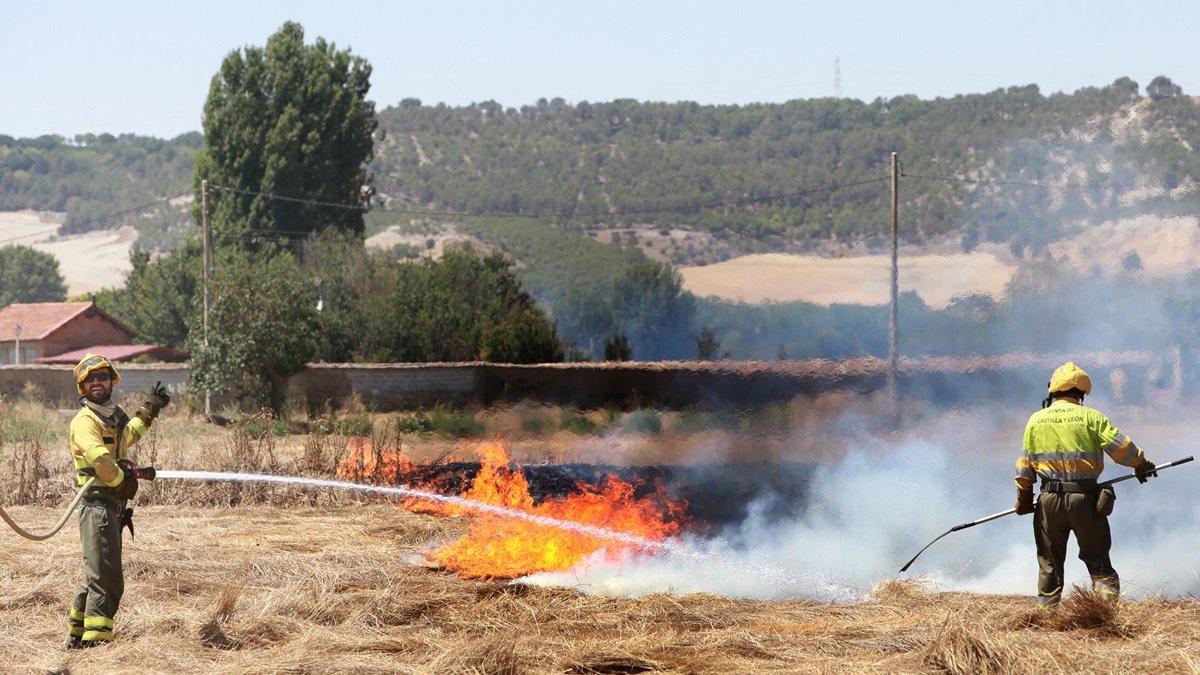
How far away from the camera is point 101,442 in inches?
437

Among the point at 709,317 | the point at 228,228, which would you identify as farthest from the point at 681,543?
the point at 228,228

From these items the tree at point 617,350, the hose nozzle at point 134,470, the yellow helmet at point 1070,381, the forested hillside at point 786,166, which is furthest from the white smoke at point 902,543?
the tree at point 617,350

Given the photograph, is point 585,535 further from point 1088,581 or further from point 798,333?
point 798,333

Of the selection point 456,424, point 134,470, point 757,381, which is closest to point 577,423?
point 456,424

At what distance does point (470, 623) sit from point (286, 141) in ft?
202

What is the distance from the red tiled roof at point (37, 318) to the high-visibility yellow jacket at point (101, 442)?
6285cm

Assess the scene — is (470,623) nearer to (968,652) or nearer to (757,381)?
(968,652)

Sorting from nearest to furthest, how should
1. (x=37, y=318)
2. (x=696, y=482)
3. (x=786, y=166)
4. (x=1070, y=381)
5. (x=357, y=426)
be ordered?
1. (x=1070, y=381)
2. (x=696, y=482)
3. (x=357, y=426)
4. (x=37, y=318)
5. (x=786, y=166)

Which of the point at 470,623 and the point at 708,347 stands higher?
the point at 470,623

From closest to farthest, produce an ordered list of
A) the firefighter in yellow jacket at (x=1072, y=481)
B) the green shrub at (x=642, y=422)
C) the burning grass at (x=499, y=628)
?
the burning grass at (x=499, y=628) → the firefighter in yellow jacket at (x=1072, y=481) → the green shrub at (x=642, y=422)

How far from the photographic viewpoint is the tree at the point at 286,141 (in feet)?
228

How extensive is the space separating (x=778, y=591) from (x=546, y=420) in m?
13.1

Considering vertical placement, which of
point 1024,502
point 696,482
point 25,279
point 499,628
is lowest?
point 25,279

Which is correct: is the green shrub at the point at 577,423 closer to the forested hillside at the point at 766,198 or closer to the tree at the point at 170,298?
the forested hillside at the point at 766,198
